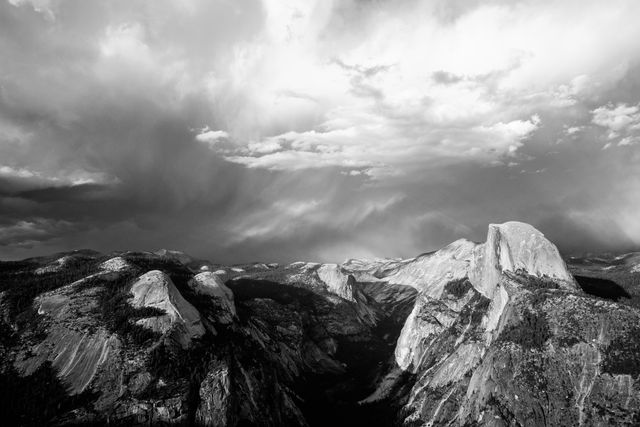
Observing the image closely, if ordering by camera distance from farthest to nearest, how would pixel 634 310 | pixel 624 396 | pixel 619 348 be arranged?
pixel 634 310, pixel 619 348, pixel 624 396

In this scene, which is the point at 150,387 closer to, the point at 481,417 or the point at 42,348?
the point at 42,348

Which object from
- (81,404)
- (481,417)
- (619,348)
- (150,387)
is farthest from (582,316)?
(81,404)

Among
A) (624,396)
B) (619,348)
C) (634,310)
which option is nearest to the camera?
(624,396)

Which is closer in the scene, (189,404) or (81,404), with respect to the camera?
(81,404)

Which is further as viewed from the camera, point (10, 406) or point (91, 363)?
point (91, 363)

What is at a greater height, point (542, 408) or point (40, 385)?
point (40, 385)

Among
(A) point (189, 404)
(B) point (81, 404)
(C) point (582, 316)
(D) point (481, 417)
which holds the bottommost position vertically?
(D) point (481, 417)

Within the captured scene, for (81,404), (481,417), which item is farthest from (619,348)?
(81,404)

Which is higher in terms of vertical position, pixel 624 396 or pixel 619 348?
pixel 619 348

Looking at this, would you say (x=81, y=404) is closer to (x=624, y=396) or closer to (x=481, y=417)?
(x=481, y=417)
